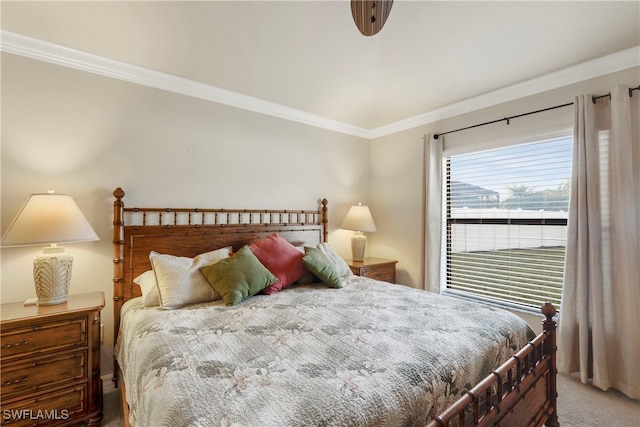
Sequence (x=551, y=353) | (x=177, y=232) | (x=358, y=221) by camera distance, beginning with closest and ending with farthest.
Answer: (x=551, y=353) → (x=177, y=232) → (x=358, y=221)

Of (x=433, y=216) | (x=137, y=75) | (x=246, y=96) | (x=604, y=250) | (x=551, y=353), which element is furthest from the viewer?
(x=433, y=216)

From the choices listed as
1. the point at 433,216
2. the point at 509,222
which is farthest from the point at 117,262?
the point at 509,222

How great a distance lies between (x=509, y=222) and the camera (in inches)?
115

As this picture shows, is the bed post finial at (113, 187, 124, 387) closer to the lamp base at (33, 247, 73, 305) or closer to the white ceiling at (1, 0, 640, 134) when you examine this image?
the lamp base at (33, 247, 73, 305)

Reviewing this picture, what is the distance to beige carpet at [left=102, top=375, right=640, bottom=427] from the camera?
1897 mm

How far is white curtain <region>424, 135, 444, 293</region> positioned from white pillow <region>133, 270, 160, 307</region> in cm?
275

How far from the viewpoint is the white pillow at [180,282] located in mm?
1977

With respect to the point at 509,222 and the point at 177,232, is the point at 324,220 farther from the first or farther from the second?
the point at 509,222

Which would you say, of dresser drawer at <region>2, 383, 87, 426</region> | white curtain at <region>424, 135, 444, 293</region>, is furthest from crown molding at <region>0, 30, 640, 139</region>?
dresser drawer at <region>2, 383, 87, 426</region>

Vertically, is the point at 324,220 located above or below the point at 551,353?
above

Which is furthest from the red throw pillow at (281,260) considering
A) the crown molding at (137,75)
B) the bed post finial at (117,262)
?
the crown molding at (137,75)

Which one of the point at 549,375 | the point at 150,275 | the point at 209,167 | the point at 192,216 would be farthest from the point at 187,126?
the point at 549,375

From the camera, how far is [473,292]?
320 cm

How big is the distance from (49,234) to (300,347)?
1.70 meters
